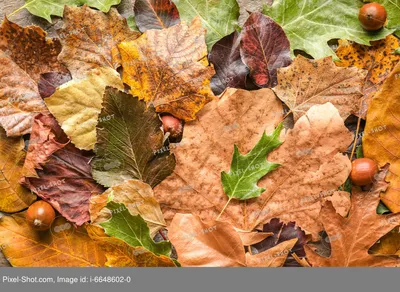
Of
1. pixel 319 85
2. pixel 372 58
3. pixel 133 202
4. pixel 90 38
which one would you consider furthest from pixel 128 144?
pixel 372 58

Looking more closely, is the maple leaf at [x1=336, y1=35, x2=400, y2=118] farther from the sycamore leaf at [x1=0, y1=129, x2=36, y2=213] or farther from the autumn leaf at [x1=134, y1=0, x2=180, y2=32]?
the sycamore leaf at [x1=0, y1=129, x2=36, y2=213]

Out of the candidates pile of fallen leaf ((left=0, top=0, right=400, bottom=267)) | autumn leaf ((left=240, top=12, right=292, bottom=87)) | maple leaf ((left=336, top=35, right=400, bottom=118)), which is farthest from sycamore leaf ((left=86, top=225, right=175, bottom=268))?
maple leaf ((left=336, top=35, right=400, bottom=118))

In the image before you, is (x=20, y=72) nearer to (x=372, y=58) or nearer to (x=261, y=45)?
(x=261, y=45)

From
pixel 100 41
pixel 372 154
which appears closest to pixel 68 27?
pixel 100 41

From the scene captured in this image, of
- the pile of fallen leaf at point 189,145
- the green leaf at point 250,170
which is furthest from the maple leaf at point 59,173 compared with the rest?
the green leaf at point 250,170

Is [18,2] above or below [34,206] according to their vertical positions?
above

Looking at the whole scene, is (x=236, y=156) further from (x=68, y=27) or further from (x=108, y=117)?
(x=68, y=27)
